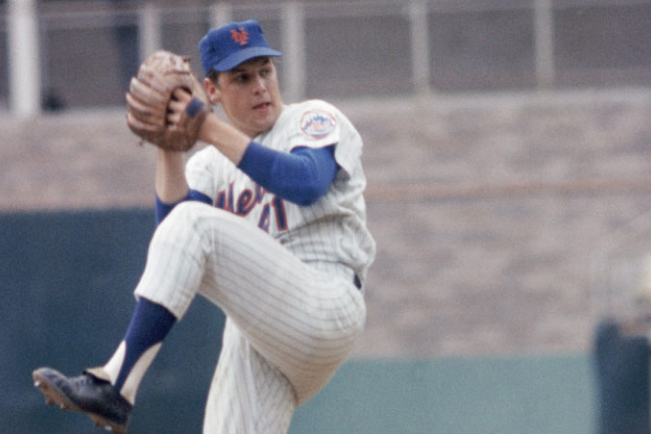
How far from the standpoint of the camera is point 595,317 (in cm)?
837

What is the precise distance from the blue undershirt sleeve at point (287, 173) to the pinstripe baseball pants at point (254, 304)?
0.13 meters

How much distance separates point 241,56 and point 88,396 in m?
1.10

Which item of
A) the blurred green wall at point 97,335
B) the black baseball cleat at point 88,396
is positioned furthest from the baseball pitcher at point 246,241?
the blurred green wall at point 97,335

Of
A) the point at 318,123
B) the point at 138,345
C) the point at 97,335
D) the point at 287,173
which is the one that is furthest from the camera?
the point at 97,335

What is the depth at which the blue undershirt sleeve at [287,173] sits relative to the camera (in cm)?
275

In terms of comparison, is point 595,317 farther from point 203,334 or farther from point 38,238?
point 38,238

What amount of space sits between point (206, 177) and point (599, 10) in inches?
317

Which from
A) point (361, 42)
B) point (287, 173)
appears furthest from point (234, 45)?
point (361, 42)

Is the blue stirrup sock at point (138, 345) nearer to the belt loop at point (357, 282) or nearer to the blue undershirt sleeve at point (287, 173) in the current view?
the blue undershirt sleeve at point (287, 173)

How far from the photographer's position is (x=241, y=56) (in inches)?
121

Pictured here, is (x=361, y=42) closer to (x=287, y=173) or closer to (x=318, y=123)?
(x=318, y=123)

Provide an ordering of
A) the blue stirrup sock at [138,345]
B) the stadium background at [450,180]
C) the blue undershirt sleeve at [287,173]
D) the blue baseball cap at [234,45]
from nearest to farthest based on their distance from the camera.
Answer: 1. the blue stirrup sock at [138,345]
2. the blue undershirt sleeve at [287,173]
3. the blue baseball cap at [234,45]
4. the stadium background at [450,180]

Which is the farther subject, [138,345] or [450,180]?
[450,180]

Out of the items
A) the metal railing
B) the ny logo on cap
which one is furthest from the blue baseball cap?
the metal railing
